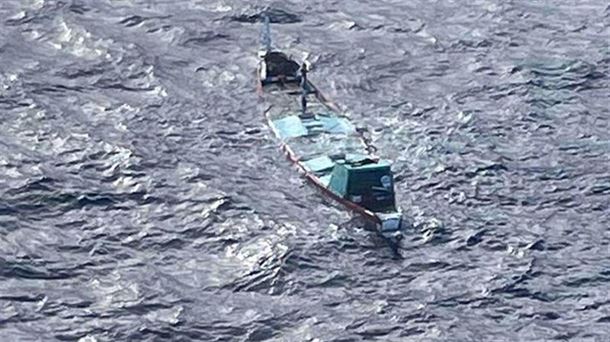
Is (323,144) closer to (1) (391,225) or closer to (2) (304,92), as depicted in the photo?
(2) (304,92)

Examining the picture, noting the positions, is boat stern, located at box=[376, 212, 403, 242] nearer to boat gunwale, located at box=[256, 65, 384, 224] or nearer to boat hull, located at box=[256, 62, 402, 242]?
boat hull, located at box=[256, 62, 402, 242]

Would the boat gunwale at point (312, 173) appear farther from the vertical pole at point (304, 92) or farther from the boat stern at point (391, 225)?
the vertical pole at point (304, 92)

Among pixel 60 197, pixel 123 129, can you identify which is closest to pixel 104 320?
pixel 60 197

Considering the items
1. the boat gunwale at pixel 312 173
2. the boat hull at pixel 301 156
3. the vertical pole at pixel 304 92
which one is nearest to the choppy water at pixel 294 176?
the boat gunwale at pixel 312 173

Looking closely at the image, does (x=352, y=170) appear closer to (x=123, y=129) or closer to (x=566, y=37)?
(x=123, y=129)

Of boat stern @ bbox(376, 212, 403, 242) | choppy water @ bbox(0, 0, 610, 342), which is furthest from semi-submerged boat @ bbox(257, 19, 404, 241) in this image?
choppy water @ bbox(0, 0, 610, 342)

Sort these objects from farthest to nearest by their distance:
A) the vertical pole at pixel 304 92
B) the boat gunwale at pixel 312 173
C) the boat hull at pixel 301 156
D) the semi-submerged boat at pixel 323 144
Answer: the vertical pole at pixel 304 92
the boat gunwale at pixel 312 173
the semi-submerged boat at pixel 323 144
the boat hull at pixel 301 156
